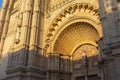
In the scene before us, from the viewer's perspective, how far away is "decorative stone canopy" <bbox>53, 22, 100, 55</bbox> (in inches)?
570

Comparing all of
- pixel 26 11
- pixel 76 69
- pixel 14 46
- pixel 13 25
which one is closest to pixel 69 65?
pixel 76 69

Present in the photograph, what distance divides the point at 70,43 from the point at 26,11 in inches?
190

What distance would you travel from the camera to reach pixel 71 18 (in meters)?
14.6

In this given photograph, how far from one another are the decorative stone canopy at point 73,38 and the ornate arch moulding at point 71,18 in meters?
0.39

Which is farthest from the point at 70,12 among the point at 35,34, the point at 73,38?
the point at 35,34

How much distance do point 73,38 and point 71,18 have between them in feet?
5.81

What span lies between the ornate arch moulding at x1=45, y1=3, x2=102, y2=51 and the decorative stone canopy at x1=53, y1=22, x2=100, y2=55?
0.39 meters

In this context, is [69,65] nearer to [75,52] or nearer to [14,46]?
[75,52]

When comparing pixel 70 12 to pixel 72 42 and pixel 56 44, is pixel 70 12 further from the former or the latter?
pixel 56 44

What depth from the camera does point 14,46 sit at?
49.0 ft

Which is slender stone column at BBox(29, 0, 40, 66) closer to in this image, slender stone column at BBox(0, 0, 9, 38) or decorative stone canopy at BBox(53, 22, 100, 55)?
decorative stone canopy at BBox(53, 22, 100, 55)

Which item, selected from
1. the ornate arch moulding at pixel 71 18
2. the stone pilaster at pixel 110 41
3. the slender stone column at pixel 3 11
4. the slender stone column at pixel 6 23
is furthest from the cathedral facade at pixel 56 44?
the slender stone column at pixel 3 11

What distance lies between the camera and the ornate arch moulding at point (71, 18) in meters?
13.2

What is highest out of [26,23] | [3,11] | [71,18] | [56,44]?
[3,11]
